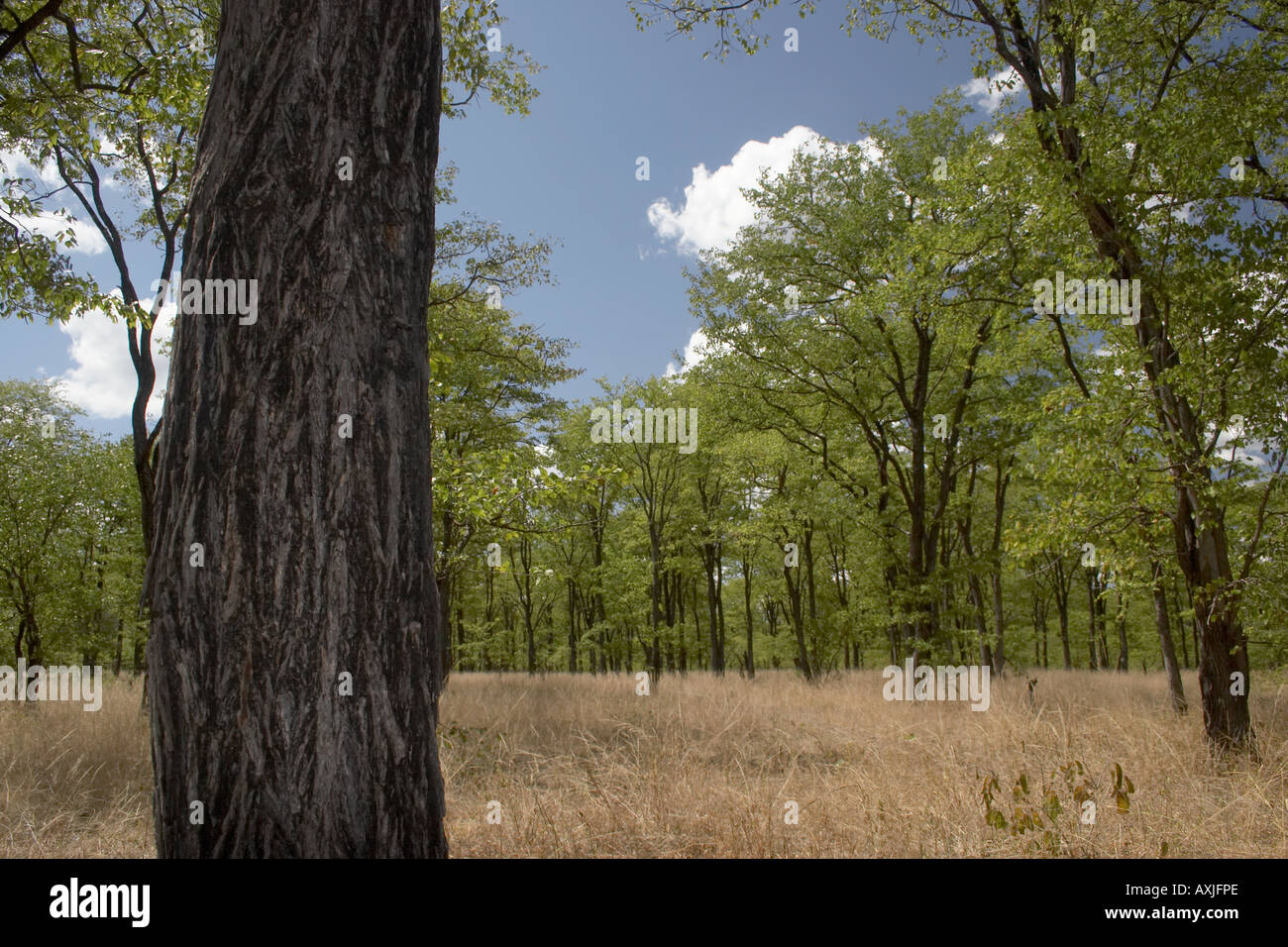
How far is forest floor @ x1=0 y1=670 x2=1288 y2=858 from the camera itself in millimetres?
4336

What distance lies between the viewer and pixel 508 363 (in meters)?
14.8

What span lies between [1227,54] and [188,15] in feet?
40.4

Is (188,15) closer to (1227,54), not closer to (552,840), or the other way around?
(552,840)

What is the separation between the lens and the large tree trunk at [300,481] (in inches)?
91.7

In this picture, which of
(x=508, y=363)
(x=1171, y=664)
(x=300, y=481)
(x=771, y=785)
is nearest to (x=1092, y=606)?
(x=1171, y=664)

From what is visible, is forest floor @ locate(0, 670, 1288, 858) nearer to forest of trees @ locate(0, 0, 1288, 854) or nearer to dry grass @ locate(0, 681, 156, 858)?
dry grass @ locate(0, 681, 156, 858)

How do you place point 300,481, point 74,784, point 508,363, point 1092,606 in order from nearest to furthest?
point 300,481 < point 74,784 < point 508,363 < point 1092,606

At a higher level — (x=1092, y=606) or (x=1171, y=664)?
(x=1171, y=664)

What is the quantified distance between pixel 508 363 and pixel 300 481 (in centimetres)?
1269

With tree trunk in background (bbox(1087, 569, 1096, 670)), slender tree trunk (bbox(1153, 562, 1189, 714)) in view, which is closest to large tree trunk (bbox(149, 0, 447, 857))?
slender tree trunk (bbox(1153, 562, 1189, 714))

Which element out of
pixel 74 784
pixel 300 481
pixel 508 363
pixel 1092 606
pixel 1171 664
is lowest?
pixel 1092 606

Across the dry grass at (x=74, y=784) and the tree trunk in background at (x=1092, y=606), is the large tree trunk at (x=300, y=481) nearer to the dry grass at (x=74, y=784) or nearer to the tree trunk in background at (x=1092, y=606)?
the dry grass at (x=74, y=784)

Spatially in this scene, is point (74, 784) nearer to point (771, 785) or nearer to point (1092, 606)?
point (771, 785)

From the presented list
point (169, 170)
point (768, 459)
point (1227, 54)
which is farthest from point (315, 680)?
point (768, 459)
